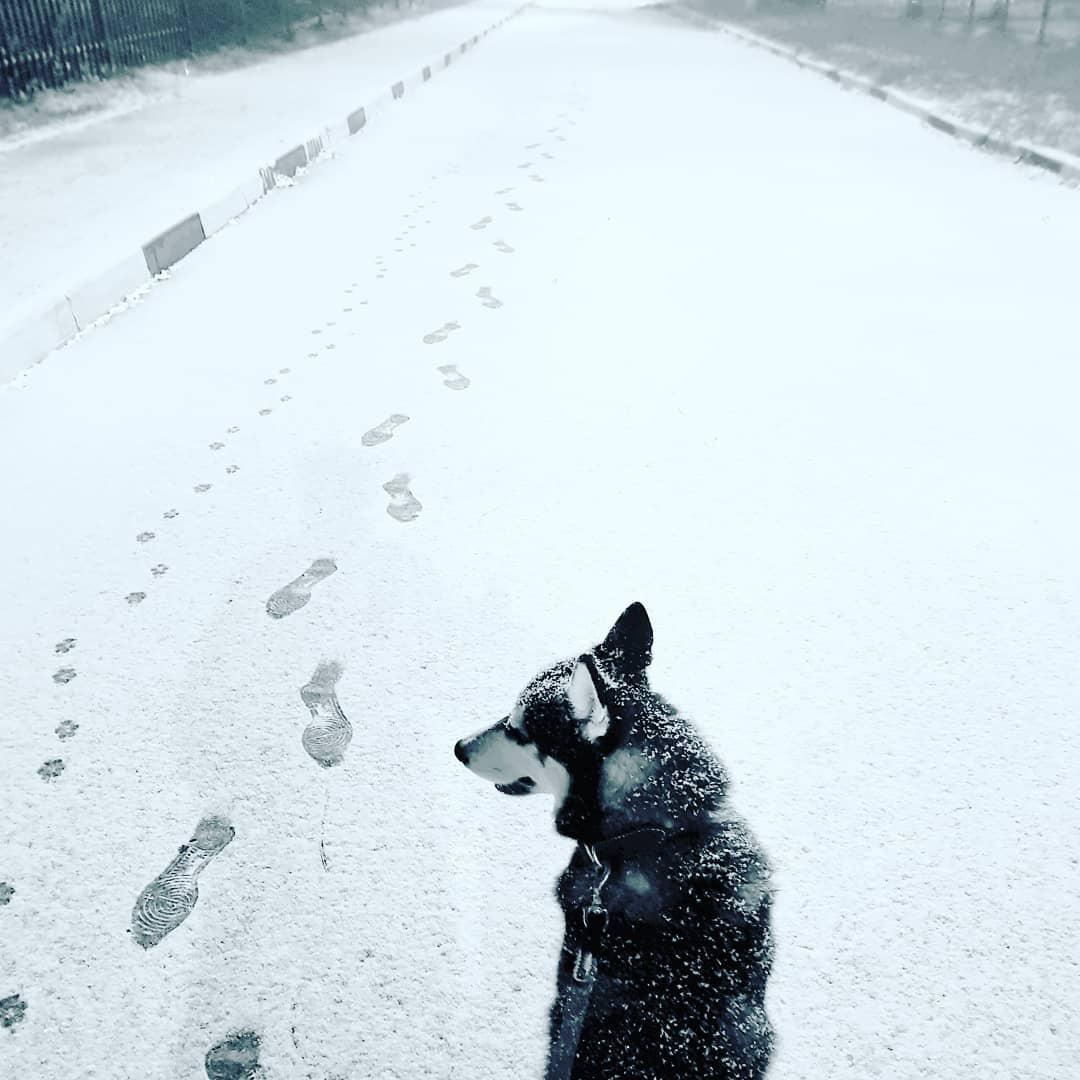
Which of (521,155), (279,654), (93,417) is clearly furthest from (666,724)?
(521,155)

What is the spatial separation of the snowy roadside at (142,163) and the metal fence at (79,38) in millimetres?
693

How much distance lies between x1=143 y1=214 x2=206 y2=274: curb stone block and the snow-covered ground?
1.41 ft

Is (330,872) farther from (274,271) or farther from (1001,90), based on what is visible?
(1001,90)

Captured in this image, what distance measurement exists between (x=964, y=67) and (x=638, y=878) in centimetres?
1392

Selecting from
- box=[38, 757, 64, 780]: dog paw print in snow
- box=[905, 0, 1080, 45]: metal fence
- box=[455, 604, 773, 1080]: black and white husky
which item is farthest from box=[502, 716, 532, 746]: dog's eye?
box=[905, 0, 1080, 45]: metal fence

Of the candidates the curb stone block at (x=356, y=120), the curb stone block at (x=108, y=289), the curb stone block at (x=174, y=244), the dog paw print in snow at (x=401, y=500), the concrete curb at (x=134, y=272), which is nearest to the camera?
the dog paw print in snow at (x=401, y=500)

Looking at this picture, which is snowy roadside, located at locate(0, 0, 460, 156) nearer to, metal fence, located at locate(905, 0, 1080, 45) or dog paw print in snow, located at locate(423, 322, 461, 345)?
dog paw print in snow, located at locate(423, 322, 461, 345)

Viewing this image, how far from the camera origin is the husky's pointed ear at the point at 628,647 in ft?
4.65

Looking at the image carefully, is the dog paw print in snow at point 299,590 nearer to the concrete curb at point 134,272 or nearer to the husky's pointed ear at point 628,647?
the husky's pointed ear at point 628,647

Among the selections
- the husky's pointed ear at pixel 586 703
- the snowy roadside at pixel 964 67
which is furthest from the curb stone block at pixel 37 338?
the snowy roadside at pixel 964 67

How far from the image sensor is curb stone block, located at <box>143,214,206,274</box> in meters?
4.57

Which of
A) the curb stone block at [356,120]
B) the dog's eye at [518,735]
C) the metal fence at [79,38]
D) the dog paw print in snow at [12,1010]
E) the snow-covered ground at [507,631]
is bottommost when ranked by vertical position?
the snow-covered ground at [507,631]

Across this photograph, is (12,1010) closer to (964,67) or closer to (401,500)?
(401,500)

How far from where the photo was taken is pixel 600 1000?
1.18 meters
